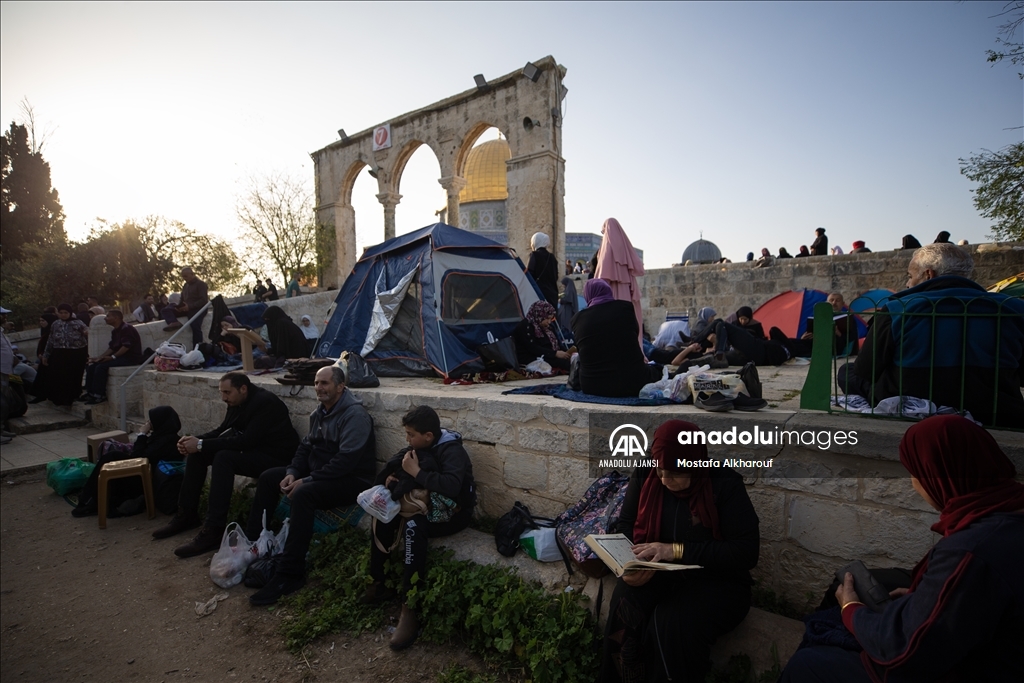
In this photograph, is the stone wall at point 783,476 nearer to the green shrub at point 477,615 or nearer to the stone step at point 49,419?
the green shrub at point 477,615

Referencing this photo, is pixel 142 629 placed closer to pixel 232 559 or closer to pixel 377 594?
pixel 232 559

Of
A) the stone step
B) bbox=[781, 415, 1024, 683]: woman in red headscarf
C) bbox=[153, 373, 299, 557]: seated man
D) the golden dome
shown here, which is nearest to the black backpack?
bbox=[781, 415, 1024, 683]: woman in red headscarf

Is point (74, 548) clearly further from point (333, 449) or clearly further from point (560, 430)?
point (560, 430)

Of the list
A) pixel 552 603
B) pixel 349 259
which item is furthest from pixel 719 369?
pixel 349 259

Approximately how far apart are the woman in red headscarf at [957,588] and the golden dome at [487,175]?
27.2m

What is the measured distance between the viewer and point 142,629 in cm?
345

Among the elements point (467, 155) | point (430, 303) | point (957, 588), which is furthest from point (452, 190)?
point (957, 588)

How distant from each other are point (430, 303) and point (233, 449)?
2.64 meters

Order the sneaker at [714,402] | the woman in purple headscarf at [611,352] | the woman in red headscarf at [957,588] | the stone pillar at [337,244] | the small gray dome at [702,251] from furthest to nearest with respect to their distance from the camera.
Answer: the small gray dome at [702,251] < the stone pillar at [337,244] < the woman in purple headscarf at [611,352] < the sneaker at [714,402] < the woman in red headscarf at [957,588]

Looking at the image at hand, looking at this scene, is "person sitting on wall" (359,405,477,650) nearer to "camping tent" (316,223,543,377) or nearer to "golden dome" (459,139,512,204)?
"camping tent" (316,223,543,377)

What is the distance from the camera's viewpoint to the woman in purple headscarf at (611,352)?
13.0 ft

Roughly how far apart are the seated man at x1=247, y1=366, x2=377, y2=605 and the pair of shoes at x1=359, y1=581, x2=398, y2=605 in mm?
701

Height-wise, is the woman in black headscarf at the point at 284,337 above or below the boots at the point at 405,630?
above

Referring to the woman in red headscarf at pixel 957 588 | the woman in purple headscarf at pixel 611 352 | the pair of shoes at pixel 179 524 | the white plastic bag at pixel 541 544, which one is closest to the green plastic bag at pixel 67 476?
the pair of shoes at pixel 179 524
